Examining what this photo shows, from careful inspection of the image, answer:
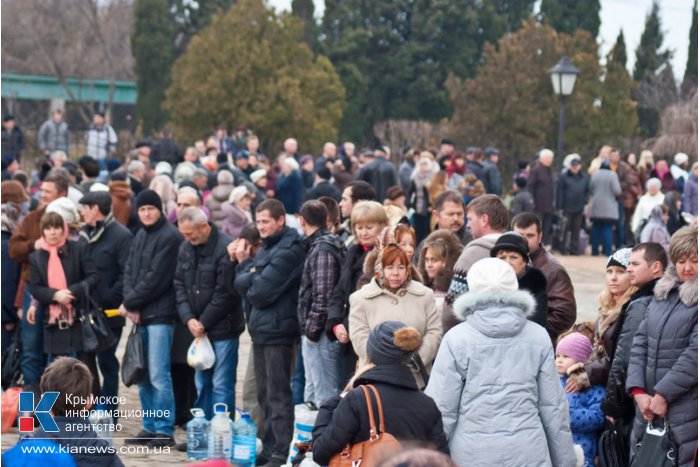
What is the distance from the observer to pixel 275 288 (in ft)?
34.0

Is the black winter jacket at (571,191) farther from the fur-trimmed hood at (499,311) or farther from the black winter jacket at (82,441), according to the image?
the black winter jacket at (82,441)

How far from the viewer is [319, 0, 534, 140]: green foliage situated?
189ft

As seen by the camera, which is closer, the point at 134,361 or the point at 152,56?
the point at 134,361

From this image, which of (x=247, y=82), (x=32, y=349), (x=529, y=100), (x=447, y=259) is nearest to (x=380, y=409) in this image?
(x=447, y=259)

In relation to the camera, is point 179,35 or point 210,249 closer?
point 210,249

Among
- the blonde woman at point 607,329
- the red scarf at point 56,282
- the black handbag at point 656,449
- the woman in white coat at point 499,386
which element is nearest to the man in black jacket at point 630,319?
the blonde woman at point 607,329

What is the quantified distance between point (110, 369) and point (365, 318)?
3.60m

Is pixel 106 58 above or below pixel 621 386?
above

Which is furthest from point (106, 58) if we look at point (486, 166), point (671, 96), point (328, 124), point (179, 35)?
point (486, 166)

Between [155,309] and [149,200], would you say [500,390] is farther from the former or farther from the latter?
[149,200]

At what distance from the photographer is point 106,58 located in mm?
61438

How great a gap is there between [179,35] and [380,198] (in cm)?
3751

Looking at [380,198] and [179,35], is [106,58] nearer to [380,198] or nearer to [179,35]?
[179,35]

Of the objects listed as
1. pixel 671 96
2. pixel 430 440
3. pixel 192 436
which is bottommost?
pixel 192 436
